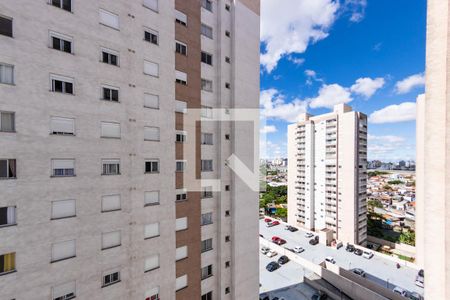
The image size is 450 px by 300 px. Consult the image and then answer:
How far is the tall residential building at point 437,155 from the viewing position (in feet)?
29.6

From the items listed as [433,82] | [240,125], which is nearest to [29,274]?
[240,125]

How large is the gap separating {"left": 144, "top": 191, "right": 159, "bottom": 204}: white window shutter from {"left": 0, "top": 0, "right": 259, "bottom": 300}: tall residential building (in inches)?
2.5

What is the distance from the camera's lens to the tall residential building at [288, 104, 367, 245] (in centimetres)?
4684

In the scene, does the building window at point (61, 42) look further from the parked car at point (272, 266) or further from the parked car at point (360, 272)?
the parked car at point (360, 272)

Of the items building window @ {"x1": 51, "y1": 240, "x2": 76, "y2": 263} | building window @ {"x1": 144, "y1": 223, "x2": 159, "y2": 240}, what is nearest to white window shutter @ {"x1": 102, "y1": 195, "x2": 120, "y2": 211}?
building window @ {"x1": 51, "y1": 240, "x2": 76, "y2": 263}

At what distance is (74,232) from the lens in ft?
35.5

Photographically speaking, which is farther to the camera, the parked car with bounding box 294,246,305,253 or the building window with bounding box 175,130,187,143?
the parked car with bounding box 294,246,305,253

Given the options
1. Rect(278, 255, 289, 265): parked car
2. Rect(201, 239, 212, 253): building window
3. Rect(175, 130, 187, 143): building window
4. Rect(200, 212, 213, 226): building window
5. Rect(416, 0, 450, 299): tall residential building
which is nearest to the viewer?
Rect(416, 0, 450, 299): tall residential building

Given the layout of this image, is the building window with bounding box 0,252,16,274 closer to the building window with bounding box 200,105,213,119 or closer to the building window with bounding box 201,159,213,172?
the building window with bounding box 201,159,213,172

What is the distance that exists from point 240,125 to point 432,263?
542 inches

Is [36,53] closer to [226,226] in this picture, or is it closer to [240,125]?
[240,125]

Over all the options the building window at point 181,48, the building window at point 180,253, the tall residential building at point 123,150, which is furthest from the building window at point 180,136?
the building window at point 180,253

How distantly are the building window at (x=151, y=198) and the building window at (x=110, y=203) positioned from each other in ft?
5.14

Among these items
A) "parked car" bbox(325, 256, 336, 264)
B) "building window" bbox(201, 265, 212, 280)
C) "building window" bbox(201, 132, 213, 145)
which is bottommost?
"parked car" bbox(325, 256, 336, 264)
